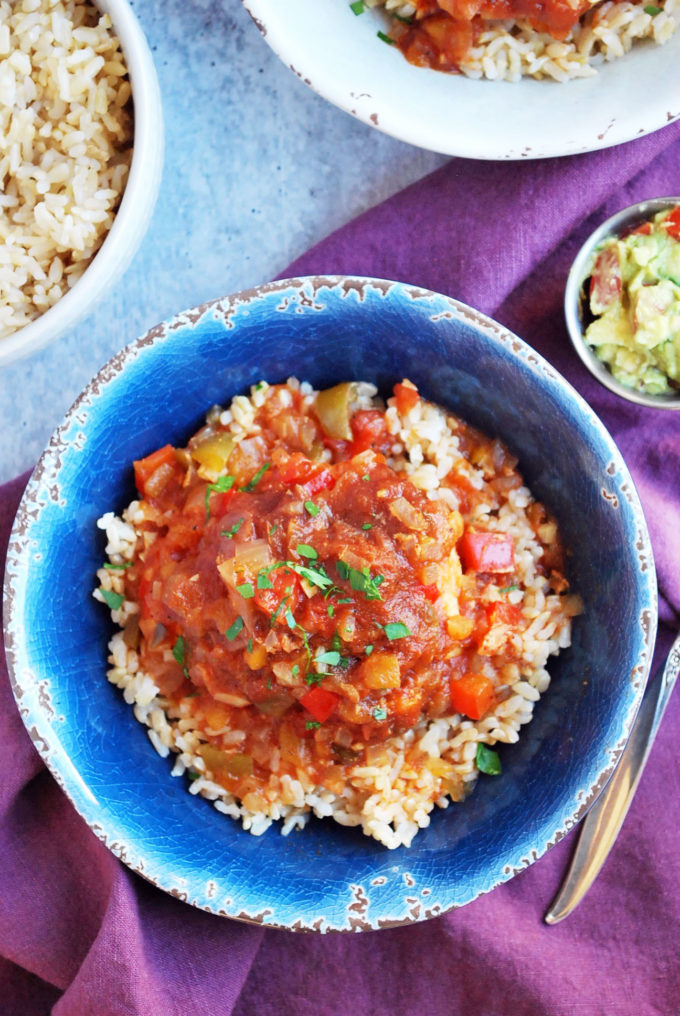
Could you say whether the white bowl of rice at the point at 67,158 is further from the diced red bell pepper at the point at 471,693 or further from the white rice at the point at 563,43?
the diced red bell pepper at the point at 471,693

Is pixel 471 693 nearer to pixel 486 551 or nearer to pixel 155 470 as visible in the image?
pixel 486 551

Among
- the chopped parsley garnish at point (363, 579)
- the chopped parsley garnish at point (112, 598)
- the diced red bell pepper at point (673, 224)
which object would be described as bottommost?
the chopped parsley garnish at point (112, 598)

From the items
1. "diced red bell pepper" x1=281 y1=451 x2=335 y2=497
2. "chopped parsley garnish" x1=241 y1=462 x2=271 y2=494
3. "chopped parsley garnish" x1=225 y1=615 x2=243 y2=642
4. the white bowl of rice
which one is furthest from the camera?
the white bowl of rice

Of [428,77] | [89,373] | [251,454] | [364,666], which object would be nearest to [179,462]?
[251,454]

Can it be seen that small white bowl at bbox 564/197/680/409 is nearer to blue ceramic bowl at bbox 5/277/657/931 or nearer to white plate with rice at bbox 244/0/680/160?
white plate with rice at bbox 244/0/680/160

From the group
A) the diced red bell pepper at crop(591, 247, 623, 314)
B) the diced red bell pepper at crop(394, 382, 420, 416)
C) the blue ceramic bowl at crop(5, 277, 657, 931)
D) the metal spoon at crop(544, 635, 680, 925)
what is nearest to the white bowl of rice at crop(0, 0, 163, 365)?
the blue ceramic bowl at crop(5, 277, 657, 931)

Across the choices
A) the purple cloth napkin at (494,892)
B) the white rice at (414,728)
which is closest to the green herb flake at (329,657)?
the white rice at (414,728)

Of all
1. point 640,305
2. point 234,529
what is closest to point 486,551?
point 234,529
